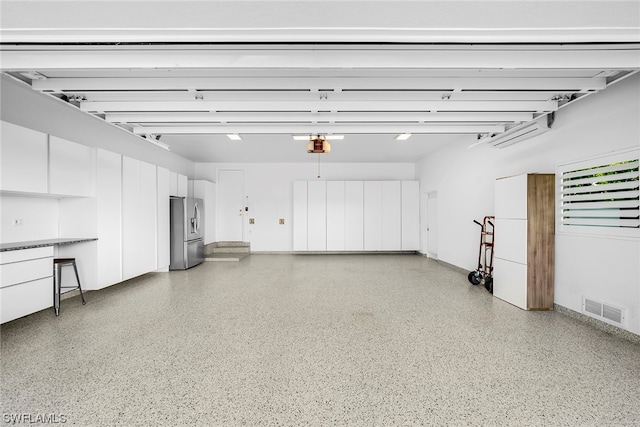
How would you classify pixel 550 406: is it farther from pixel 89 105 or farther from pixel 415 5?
pixel 89 105

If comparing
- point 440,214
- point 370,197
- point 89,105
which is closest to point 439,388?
point 89,105

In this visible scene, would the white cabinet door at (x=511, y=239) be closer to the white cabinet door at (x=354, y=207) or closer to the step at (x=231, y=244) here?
the white cabinet door at (x=354, y=207)

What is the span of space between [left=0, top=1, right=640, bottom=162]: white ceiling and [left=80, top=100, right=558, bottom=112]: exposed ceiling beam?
1cm

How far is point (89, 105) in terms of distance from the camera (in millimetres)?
3682

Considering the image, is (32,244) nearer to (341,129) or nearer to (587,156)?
(341,129)

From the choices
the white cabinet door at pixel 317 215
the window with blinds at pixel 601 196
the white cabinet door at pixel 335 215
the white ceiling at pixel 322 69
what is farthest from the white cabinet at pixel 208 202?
the window with blinds at pixel 601 196

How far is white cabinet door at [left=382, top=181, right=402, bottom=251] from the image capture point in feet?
29.3

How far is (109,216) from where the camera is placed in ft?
15.3

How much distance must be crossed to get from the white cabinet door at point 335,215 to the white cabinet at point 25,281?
21.5 feet

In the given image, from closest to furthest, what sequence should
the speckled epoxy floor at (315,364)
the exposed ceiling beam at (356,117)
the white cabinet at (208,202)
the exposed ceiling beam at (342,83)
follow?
the speckled epoxy floor at (315,364) < the exposed ceiling beam at (342,83) < the exposed ceiling beam at (356,117) < the white cabinet at (208,202)

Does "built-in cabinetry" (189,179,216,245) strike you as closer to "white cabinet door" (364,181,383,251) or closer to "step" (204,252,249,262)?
"step" (204,252,249,262)

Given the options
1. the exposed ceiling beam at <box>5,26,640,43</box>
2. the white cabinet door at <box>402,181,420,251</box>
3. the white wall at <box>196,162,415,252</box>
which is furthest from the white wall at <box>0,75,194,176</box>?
the white cabinet door at <box>402,181,420,251</box>

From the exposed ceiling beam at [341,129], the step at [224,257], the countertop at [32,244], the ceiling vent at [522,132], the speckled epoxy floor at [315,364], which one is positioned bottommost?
the speckled epoxy floor at [315,364]

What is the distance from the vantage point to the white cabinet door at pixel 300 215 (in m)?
8.94
